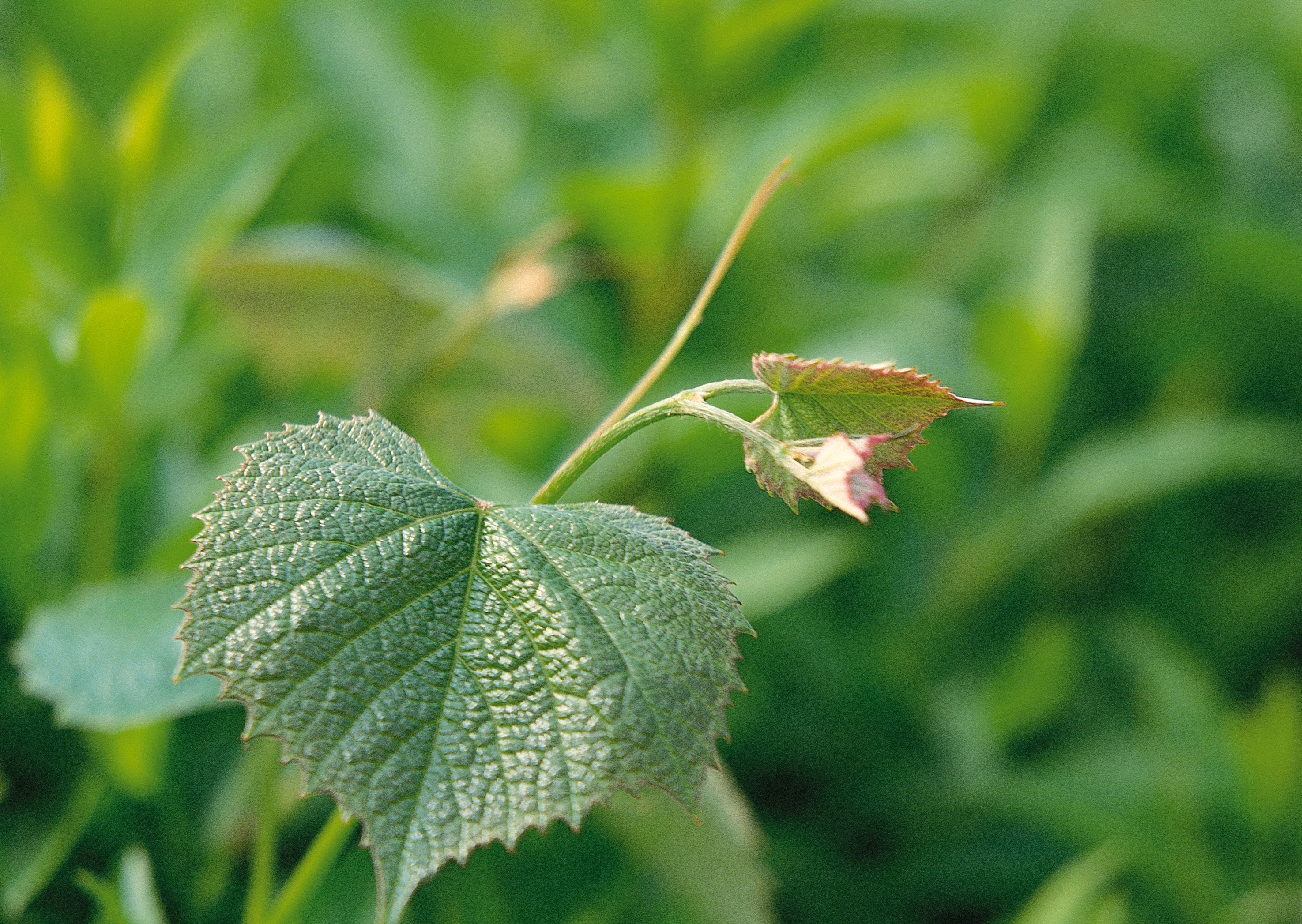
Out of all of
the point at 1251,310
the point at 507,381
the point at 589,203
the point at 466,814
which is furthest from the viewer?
the point at 1251,310

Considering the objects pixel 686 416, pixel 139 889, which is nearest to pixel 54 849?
pixel 139 889

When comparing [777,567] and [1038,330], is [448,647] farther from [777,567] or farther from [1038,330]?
[1038,330]

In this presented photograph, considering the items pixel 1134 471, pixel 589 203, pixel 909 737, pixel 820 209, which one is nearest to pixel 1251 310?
pixel 1134 471

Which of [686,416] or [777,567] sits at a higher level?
[686,416]

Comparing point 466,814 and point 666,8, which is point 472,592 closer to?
point 466,814

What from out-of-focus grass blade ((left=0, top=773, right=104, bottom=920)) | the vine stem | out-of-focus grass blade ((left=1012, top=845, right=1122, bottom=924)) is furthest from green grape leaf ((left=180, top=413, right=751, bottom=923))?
out-of-focus grass blade ((left=1012, top=845, right=1122, bottom=924))

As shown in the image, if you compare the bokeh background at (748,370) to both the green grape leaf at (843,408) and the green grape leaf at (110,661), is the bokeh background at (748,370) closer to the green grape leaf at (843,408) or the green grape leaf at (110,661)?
the green grape leaf at (110,661)

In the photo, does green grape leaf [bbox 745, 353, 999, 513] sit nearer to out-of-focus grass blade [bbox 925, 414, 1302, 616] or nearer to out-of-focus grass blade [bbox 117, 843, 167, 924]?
out-of-focus grass blade [bbox 117, 843, 167, 924]
